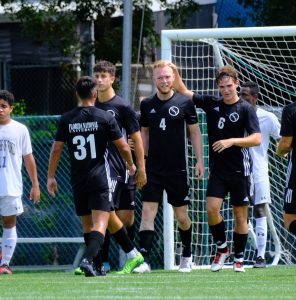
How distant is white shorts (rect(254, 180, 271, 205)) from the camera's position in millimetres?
14123

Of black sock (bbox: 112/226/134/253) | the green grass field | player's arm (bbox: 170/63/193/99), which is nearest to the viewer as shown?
the green grass field

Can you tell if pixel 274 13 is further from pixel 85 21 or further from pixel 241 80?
pixel 241 80

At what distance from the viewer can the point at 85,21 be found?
20.3 metres

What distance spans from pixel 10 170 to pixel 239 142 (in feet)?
8.89

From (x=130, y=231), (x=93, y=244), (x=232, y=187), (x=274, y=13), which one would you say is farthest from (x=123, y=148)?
(x=274, y=13)

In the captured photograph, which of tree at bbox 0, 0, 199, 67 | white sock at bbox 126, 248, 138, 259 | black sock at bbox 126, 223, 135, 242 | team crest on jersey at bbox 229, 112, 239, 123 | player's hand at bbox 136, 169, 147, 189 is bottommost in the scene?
white sock at bbox 126, 248, 138, 259

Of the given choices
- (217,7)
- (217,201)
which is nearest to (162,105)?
(217,201)

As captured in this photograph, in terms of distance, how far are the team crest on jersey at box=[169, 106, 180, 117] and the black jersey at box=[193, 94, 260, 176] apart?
13.8 inches

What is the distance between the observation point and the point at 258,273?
495 inches

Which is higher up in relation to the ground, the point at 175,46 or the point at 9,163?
the point at 175,46

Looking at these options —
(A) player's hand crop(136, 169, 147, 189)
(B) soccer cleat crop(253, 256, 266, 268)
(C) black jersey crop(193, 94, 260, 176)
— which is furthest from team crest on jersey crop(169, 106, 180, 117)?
(B) soccer cleat crop(253, 256, 266, 268)

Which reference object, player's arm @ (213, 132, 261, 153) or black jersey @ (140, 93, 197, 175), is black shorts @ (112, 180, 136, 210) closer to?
black jersey @ (140, 93, 197, 175)

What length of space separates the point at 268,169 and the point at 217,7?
25.3 feet

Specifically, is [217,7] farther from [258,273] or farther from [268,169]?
[258,273]
